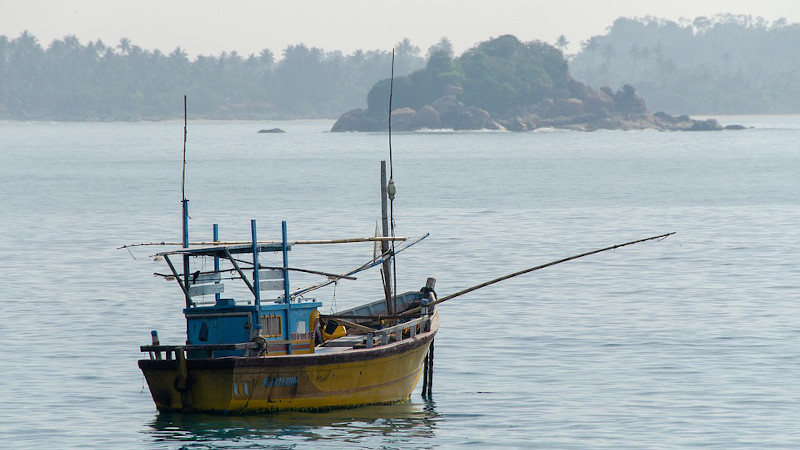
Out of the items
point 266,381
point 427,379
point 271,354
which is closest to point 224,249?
point 271,354

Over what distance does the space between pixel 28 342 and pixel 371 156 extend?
13310cm

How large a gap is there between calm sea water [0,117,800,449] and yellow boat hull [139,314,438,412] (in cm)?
41

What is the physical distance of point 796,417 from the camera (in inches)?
1001

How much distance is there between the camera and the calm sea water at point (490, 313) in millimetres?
24484

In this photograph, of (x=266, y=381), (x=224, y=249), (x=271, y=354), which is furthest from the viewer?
(x=224, y=249)

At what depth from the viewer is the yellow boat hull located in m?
23.4

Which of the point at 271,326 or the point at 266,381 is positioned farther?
the point at 271,326

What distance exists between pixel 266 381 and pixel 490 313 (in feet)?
53.8

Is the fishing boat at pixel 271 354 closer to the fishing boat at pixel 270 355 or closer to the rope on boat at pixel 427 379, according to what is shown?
the fishing boat at pixel 270 355

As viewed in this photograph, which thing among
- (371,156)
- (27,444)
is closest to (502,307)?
(27,444)

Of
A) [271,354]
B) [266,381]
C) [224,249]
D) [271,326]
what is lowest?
[266,381]

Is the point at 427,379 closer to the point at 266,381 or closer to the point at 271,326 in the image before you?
the point at 271,326

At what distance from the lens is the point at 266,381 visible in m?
23.7

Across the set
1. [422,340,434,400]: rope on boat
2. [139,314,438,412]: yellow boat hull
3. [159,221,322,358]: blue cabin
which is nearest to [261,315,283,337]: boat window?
[159,221,322,358]: blue cabin
